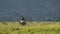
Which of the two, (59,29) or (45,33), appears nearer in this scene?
(45,33)

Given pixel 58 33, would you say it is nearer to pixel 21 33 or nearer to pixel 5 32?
pixel 21 33

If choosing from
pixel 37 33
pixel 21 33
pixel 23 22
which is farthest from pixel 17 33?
pixel 23 22

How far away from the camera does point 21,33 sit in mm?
21734

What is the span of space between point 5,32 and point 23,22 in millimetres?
9643

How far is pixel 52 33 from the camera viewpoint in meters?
21.8

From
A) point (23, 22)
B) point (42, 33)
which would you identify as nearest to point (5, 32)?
point (42, 33)

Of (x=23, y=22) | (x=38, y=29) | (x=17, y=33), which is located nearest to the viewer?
(x=17, y=33)

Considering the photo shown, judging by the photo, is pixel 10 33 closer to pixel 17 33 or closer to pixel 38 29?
pixel 17 33

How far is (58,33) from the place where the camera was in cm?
2225

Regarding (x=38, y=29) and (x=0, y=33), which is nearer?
(x=0, y=33)

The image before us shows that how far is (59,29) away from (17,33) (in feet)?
18.3

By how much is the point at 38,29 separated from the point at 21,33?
335 centimetres

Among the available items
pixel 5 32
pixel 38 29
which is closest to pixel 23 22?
pixel 38 29

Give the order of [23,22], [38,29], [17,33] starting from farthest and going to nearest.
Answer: [23,22] < [38,29] < [17,33]
